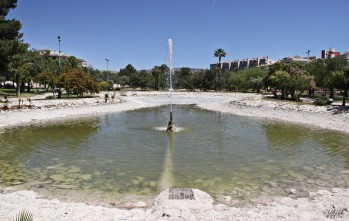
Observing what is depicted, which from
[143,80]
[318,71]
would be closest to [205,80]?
[143,80]

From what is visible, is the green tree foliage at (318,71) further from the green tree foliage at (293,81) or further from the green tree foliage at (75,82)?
the green tree foliage at (75,82)

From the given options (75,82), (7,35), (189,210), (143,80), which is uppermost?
(7,35)

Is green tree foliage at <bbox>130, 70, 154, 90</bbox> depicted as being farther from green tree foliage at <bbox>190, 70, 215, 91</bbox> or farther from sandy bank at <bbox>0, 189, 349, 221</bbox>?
sandy bank at <bbox>0, 189, 349, 221</bbox>

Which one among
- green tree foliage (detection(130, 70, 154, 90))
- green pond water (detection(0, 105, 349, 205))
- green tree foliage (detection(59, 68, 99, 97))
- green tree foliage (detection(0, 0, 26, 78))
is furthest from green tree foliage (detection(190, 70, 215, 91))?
green pond water (detection(0, 105, 349, 205))

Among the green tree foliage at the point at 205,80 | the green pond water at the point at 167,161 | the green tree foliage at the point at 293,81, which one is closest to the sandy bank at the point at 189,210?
the green pond water at the point at 167,161

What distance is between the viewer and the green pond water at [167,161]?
1129cm

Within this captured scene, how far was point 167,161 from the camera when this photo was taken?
1495 cm

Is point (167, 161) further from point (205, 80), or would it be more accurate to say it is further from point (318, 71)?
point (205, 80)

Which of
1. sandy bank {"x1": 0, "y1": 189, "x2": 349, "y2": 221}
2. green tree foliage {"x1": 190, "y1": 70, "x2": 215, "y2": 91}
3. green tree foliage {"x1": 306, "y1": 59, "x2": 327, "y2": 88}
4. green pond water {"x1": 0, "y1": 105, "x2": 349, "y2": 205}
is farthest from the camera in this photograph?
green tree foliage {"x1": 190, "y1": 70, "x2": 215, "y2": 91}

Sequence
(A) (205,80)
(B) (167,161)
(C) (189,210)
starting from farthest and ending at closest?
(A) (205,80) < (B) (167,161) < (C) (189,210)

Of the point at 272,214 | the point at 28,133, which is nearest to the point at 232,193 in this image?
the point at 272,214

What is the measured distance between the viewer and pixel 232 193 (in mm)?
10555

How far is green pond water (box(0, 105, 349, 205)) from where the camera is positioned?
1129 centimetres

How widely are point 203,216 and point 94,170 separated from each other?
6.70m
